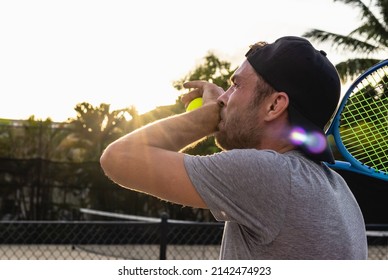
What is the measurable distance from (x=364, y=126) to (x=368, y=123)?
24 mm

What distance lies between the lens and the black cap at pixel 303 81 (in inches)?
60.7

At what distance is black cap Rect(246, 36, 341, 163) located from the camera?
1.54 meters

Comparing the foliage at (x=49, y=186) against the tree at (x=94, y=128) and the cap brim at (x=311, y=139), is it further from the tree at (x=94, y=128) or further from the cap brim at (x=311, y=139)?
the cap brim at (x=311, y=139)

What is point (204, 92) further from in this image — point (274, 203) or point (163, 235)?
point (163, 235)

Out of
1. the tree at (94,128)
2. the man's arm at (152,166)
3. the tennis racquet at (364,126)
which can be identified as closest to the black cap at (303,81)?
the man's arm at (152,166)

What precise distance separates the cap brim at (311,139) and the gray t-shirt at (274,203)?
40 mm

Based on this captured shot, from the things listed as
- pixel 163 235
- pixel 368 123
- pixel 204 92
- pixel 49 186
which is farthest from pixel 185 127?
pixel 49 186

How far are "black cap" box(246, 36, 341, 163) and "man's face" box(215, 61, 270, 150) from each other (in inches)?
1.2

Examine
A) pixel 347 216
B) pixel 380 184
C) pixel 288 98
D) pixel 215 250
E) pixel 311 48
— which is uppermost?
pixel 311 48

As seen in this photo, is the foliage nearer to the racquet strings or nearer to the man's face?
the racquet strings

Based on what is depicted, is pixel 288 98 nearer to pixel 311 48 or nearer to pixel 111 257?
pixel 311 48

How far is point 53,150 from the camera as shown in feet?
57.7

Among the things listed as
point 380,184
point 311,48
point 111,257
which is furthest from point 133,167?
point 380,184
